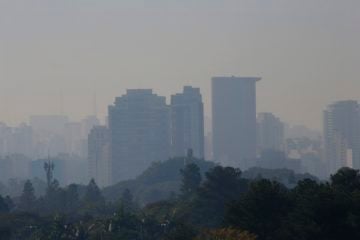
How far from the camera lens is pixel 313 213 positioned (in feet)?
99.7

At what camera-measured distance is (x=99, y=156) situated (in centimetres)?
17325

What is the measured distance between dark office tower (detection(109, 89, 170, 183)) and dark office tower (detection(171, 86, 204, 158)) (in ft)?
4.72

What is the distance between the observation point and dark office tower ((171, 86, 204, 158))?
17412cm

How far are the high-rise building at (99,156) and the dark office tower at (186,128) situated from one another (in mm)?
11155

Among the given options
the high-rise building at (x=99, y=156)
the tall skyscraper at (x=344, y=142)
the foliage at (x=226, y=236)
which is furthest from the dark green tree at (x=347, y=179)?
the tall skyscraper at (x=344, y=142)

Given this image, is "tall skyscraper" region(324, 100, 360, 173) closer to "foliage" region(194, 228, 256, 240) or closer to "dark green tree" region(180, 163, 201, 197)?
"dark green tree" region(180, 163, 201, 197)

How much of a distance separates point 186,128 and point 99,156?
49.9ft

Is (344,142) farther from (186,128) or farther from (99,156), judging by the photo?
(99,156)

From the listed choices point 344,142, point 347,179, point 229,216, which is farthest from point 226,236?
point 344,142

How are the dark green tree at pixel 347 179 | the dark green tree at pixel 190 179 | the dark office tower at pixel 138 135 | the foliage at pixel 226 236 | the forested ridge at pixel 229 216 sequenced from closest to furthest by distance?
the foliage at pixel 226 236
the forested ridge at pixel 229 216
the dark green tree at pixel 347 179
the dark green tree at pixel 190 179
the dark office tower at pixel 138 135

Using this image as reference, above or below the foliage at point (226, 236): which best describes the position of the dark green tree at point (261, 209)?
above

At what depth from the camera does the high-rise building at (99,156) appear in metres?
172

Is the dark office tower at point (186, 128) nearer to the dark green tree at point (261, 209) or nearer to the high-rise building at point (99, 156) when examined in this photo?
the high-rise building at point (99, 156)

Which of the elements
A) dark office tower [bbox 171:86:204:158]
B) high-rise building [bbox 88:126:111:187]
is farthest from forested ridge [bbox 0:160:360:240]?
dark office tower [bbox 171:86:204:158]
